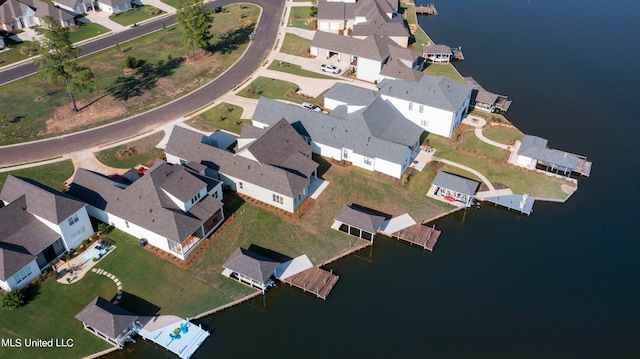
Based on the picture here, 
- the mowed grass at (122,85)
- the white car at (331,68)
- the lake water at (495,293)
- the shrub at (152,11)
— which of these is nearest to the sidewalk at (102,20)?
the shrub at (152,11)

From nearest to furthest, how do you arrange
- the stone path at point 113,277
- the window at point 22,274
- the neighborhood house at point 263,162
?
the window at point 22,274 < the stone path at point 113,277 < the neighborhood house at point 263,162

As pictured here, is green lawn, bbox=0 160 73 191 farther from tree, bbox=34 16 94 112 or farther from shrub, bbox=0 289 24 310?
shrub, bbox=0 289 24 310

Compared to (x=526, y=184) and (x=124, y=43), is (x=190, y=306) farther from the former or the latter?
(x=124, y=43)

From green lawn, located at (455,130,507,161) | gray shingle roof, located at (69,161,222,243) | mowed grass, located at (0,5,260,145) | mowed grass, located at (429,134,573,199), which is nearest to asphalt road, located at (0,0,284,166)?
mowed grass, located at (0,5,260,145)

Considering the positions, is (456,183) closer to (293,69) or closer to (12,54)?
(293,69)

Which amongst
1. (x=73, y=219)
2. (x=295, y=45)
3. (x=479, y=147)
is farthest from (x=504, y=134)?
(x=73, y=219)

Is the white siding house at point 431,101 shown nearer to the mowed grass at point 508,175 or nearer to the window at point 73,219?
the mowed grass at point 508,175

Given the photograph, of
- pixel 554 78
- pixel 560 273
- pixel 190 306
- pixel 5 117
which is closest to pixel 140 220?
pixel 190 306
